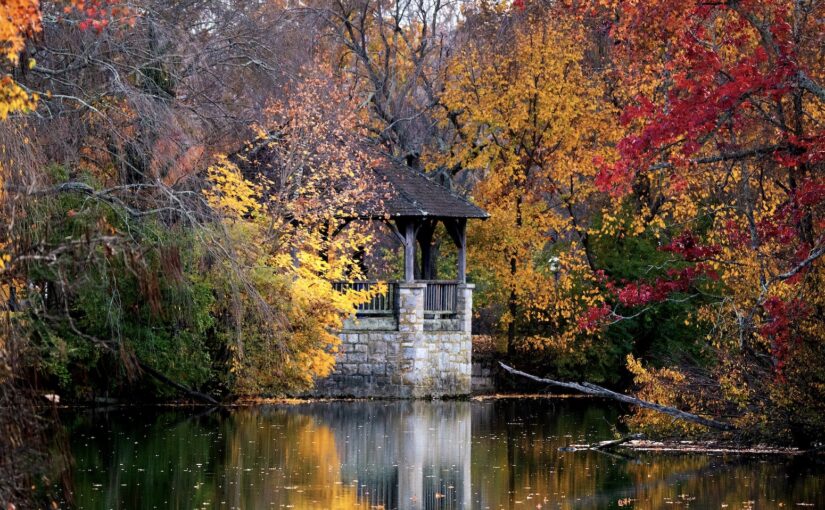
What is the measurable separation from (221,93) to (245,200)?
197 inches

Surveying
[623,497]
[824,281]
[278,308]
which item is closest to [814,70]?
[824,281]

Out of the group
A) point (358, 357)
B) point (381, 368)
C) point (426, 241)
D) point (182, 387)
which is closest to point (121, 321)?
point (182, 387)

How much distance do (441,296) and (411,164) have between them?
5.60 m

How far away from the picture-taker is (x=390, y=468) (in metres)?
15.7

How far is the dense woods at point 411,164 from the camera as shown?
1403cm

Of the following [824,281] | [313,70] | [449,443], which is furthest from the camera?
[313,70]

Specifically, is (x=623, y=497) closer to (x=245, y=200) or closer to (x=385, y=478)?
(x=385, y=478)

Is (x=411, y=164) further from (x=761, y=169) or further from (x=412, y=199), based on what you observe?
(x=761, y=169)

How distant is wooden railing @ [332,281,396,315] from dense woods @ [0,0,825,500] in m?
0.79

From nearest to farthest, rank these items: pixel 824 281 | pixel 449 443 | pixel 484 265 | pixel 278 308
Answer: pixel 824 281 → pixel 449 443 → pixel 278 308 → pixel 484 265

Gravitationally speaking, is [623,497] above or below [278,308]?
below

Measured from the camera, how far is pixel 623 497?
520 inches

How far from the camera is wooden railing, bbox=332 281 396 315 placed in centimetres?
2614

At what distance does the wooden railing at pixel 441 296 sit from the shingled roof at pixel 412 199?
5.30ft
